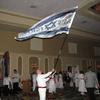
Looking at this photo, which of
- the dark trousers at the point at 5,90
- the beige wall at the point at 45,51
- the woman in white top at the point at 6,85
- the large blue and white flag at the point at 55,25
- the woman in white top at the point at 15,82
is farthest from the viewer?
the beige wall at the point at 45,51

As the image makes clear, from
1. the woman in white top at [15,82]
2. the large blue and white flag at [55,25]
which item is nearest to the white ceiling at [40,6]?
the woman in white top at [15,82]

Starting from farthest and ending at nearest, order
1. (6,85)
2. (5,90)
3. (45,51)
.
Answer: (45,51), (5,90), (6,85)

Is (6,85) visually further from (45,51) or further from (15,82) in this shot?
(45,51)

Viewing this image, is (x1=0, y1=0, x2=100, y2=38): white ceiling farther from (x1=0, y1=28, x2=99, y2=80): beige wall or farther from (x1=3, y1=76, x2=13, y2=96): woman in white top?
(x1=3, y1=76, x2=13, y2=96): woman in white top

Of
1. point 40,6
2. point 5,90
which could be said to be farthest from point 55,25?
point 5,90

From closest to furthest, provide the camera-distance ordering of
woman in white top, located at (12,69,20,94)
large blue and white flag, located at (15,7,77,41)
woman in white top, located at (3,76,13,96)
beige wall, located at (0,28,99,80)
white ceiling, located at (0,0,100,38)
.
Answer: large blue and white flag, located at (15,7,77,41)
white ceiling, located at (0,0,100,38)
woman in white top, located at (3,76,13,96)
woman in white top, located at (12,69,20,94)
beige wall, located at (0,28,99,80)

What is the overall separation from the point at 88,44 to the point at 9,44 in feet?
30.2

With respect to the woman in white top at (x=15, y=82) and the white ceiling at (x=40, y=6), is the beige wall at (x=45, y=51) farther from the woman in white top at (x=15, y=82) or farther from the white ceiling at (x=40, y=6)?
the white ceiling at (x=40, y=6)

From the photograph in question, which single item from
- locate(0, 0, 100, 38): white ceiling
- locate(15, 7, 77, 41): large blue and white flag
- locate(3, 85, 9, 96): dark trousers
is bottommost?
locate(3, 85, 9, 96): dark trousers

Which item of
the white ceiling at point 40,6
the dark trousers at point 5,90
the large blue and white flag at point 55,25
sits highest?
the white ceiling at point 40,6

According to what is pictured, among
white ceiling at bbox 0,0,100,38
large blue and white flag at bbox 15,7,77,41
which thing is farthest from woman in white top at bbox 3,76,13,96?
large blue and white flag at bbox 15,7,77,41

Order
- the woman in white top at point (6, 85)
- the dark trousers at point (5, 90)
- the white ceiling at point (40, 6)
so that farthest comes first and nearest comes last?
1. the dark trousers at point (5, 90)
2. the woman in white top at point (6, 85)
3. the white ceiling at point (40, 6)

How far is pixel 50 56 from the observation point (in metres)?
18.8

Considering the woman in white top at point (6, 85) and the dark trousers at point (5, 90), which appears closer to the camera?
the woman in white top at point (6, 85)
